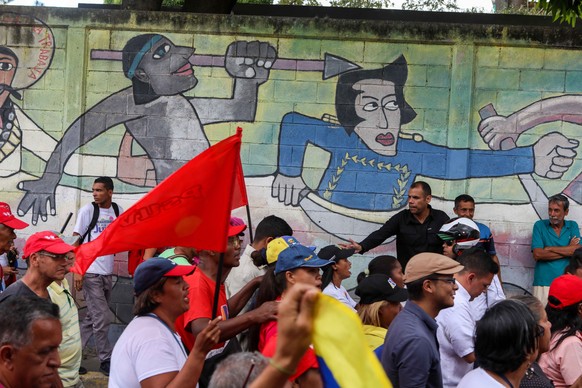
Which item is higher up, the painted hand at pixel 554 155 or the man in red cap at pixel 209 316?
the painted hand at pixel 554 155

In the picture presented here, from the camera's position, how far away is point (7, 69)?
11.1m

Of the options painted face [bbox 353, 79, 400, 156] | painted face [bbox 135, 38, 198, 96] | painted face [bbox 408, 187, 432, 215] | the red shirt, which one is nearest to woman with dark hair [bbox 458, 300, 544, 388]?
the red shirt

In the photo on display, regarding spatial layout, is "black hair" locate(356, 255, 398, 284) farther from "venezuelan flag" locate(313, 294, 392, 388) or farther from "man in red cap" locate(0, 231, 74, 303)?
"venezuelan flag" locate(313, 294, 392, 388)

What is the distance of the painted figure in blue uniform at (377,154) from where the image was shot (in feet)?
34.7

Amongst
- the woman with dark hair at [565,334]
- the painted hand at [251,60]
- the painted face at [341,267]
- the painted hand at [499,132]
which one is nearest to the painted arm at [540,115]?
the painted hand at [499,132]

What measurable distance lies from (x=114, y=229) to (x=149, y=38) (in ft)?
19.4

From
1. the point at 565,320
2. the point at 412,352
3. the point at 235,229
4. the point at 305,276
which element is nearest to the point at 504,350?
the point at 412,352

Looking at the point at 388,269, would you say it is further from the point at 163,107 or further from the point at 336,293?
the point at 163,107

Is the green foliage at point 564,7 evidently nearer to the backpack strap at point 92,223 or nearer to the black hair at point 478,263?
the black hair at point 478,263

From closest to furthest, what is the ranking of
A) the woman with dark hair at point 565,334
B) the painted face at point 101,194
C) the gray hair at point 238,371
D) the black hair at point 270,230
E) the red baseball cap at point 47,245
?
the gray hair at point 238,371 < the woman with dark hair at point 565,334 < the red baseball cap at point 47,245 < the black hair at point 270,230 < the painted face at point 101,194

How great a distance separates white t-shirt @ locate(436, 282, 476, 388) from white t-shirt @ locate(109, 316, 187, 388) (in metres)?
2.02

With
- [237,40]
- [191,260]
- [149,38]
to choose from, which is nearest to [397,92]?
[237,40]

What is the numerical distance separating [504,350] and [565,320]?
1.46 metres

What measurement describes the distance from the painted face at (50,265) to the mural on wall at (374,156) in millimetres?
4553
